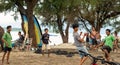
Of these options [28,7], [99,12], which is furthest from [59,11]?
[99,12]

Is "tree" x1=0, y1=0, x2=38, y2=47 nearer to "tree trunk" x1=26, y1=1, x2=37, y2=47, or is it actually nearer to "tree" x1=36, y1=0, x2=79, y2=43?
"tree trunk" x1=26, y1=1, x2=37, y2=47

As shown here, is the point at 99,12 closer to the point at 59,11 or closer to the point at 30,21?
the point at 59,11

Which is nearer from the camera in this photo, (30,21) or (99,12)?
(30,21)

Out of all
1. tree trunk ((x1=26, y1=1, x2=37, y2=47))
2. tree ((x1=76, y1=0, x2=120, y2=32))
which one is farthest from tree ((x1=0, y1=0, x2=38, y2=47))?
tree ((x1=76, y1=0, x2=120, y2=32))

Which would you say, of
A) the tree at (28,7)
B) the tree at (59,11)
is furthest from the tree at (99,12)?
the tree at (28,7)

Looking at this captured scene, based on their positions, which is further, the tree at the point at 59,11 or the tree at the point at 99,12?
the tree at the point at 99,12

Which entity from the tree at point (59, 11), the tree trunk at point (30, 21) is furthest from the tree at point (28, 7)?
the tree at point (59, 11)

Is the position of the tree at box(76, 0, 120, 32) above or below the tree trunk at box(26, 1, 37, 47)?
above

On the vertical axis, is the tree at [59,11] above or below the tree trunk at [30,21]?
above

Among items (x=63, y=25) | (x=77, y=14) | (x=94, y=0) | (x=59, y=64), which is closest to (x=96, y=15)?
(x=77, y=14)

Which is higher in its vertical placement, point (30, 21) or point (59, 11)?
point (59, 11)

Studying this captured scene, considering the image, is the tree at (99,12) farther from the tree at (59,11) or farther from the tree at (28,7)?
the tree at (28,7)

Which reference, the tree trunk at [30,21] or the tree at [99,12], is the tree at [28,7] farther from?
the tree at [99,12]

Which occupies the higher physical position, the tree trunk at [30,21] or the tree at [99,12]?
the tree at [99,12]
